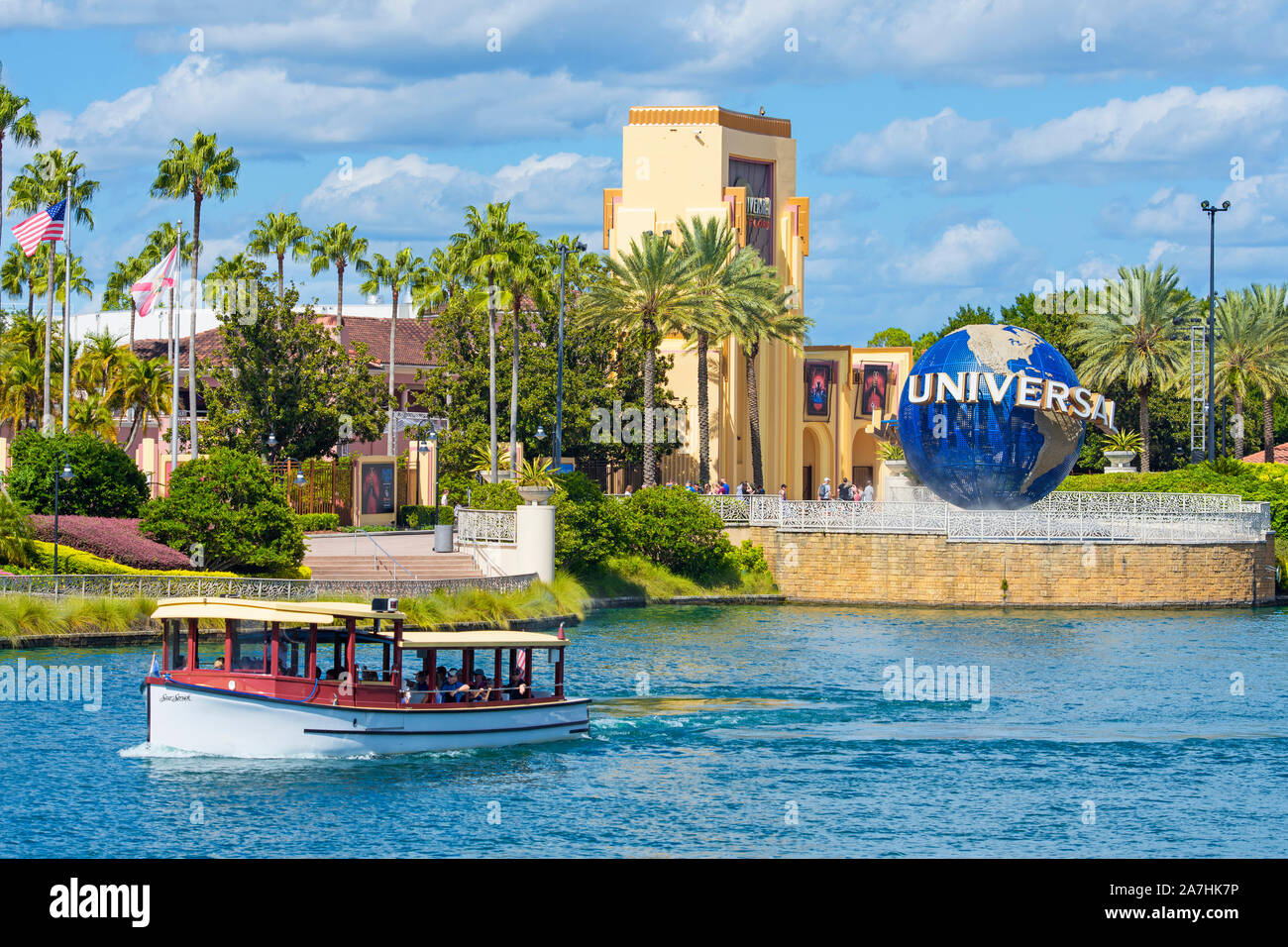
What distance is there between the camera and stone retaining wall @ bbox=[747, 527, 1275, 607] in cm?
5825

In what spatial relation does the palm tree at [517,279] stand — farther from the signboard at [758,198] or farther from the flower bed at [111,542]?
the signboard at [758,198]

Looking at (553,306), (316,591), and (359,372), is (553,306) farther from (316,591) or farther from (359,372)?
(316,591)

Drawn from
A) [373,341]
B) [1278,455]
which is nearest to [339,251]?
[373,341]

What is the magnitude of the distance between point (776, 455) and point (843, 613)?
2684 cm

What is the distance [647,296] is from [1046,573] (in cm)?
1962

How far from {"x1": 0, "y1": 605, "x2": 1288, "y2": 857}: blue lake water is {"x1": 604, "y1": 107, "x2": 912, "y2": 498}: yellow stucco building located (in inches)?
1411

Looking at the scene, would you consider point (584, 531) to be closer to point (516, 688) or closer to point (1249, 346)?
point (516, 688)

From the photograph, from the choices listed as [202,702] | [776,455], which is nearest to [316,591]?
[202,702]

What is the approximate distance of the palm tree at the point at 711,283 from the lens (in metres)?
67.8

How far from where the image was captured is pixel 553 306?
7106 cm

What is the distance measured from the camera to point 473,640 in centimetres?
3247

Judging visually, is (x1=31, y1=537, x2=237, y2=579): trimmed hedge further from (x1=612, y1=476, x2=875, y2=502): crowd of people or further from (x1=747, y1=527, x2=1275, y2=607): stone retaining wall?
(x1=612, y1=476, x2=875, y2=502): crowd of people

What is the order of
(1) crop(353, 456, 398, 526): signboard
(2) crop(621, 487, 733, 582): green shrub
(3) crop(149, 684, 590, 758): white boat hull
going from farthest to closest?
(1) crop(353, 456, 398, 526): signboard
(2) crop(621, 487, 733, 582): green shrub
(3) crop(149, 684, 590, 758): white boat hull

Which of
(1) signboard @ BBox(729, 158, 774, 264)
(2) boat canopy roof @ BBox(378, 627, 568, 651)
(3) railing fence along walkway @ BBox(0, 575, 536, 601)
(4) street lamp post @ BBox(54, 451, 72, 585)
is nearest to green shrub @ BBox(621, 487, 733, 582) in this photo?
(3) railing fence along walkway @ BBox(0, 575, 536, 601)
